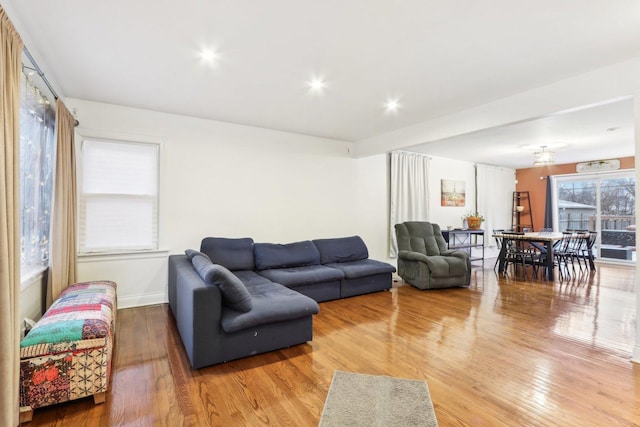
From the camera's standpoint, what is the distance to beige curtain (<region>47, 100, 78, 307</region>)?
300cm

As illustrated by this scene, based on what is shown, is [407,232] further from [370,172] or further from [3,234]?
[3,234]

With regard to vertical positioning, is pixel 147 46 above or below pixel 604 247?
above

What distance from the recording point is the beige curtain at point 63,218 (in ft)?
9.85

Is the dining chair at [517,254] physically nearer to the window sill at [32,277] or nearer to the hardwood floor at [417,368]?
the hardwood floor at [417,368]

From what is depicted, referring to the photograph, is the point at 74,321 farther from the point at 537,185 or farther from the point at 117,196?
the point at 537,185

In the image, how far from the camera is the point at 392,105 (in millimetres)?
3783

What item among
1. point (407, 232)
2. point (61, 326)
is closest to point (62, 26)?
point (61, 326)

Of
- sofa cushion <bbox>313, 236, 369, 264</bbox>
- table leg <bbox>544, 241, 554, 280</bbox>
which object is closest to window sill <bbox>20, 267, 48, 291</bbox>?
sofa cushion <bbox>313, 236, 369, 264</bbox>

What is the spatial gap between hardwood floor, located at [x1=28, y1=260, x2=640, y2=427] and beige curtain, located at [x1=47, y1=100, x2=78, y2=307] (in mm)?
754

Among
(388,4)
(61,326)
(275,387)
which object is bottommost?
(275,387)

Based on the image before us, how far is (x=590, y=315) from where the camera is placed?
12.2 feet

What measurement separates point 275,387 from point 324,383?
353 mm

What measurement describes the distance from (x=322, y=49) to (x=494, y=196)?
7803mm

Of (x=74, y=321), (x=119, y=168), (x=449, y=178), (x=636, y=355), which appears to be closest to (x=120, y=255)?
(x=119, y=168)
